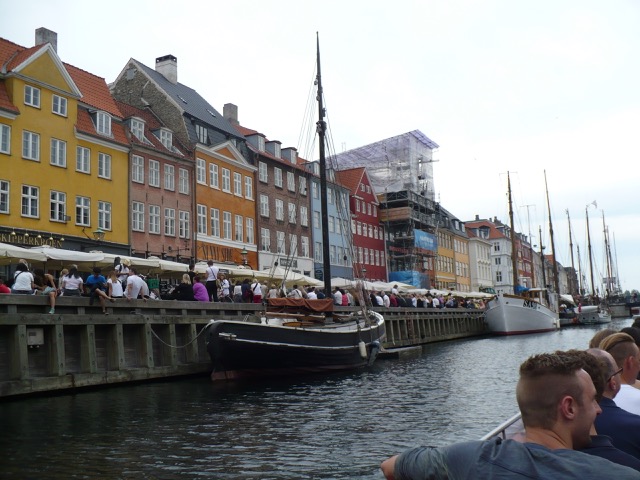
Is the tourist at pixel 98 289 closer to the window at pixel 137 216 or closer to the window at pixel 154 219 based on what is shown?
the window at pixel 137 216

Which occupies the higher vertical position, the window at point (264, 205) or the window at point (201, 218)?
the window at point (264, 205)

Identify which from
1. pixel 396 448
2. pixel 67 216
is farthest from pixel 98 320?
pixel 67 216

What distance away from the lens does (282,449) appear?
10539 mm

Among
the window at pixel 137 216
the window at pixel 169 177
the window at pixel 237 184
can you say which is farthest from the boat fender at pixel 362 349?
the window at pixel 237 184

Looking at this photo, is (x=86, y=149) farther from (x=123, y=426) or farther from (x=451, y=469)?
(x=451, y=469)

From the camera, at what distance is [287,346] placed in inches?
819

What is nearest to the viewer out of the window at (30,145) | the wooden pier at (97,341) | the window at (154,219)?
the wooden pier at (97,341)

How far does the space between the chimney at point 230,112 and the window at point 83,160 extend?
21.5 m

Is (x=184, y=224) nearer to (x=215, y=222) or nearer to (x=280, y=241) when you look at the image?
(x=215, y=222)

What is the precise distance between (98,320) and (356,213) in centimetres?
4761

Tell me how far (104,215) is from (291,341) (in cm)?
1796

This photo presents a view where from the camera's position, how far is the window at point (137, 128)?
39.0 m

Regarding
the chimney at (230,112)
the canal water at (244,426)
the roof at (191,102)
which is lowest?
the canal water at (244,426)

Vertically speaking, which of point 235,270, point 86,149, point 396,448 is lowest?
point 396,448
